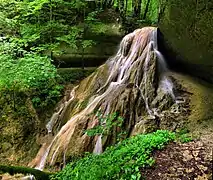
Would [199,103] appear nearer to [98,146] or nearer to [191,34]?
[191,34]

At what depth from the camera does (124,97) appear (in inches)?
289

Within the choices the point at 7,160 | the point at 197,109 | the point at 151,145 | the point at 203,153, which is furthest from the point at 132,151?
the point at 7,160

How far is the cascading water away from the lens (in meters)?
7.10

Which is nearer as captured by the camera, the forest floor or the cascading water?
the forest floor

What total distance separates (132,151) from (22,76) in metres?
4.71

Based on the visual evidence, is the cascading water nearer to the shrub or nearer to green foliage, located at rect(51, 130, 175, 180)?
the shrub

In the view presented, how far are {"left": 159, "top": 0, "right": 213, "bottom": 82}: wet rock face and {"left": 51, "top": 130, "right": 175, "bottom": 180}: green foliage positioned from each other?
264 cm

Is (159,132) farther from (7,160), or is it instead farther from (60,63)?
(60,63)

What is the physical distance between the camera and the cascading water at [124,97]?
7.10 meters

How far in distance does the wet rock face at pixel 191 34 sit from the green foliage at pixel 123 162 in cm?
264

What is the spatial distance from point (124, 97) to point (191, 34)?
2.40m

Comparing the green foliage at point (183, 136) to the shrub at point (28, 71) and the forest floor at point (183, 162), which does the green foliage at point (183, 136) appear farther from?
the shrub at point (28, 71)

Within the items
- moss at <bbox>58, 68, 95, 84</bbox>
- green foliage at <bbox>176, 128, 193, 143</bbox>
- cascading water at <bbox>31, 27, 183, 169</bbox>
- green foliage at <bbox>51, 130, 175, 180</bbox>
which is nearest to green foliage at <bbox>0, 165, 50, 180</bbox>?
green foliage at <bbox>51, 130, 175, 180</bbox>

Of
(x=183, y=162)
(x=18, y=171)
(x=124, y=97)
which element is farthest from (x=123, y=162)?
(x=124, y=97)
